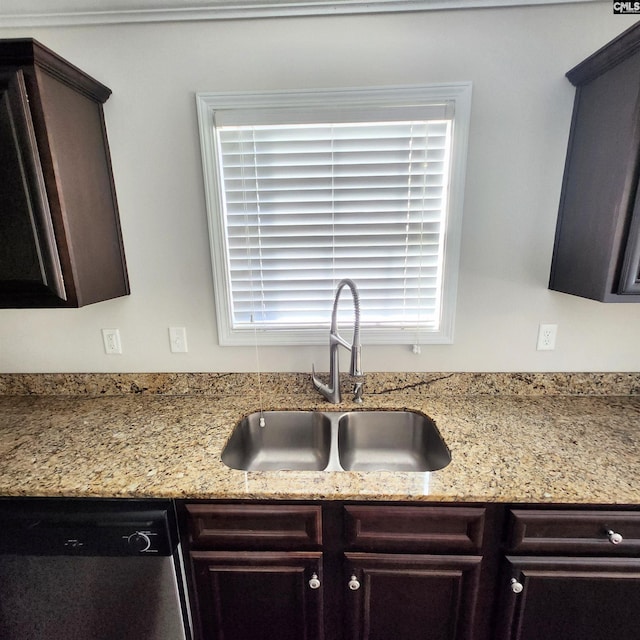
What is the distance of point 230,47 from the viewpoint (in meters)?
1.27

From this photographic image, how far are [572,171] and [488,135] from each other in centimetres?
35

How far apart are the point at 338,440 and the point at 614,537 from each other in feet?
2.90

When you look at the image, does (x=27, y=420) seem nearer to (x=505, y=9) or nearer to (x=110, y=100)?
(x=110, y=100)

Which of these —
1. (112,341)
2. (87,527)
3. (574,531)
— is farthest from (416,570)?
(112,341)

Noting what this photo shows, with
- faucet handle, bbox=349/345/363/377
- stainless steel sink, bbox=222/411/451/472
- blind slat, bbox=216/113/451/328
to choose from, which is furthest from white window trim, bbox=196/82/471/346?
stainless steel sink, bbox=222/411/451/472

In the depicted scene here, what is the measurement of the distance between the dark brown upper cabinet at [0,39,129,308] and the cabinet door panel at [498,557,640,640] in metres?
1.74

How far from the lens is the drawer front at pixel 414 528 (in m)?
0.95

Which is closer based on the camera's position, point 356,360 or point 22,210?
point 22,210

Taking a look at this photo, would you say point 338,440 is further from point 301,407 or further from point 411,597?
point 411,597

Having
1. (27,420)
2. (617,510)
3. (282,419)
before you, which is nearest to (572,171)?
(617,510)

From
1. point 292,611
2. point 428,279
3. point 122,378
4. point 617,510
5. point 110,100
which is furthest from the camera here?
point 122,378

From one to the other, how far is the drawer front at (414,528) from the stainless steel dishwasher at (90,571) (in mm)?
567

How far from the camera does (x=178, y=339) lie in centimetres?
152

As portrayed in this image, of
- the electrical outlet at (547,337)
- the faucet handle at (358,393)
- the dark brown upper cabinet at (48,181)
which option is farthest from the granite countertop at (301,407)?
the dark brown upper cabinet at (48,181)
